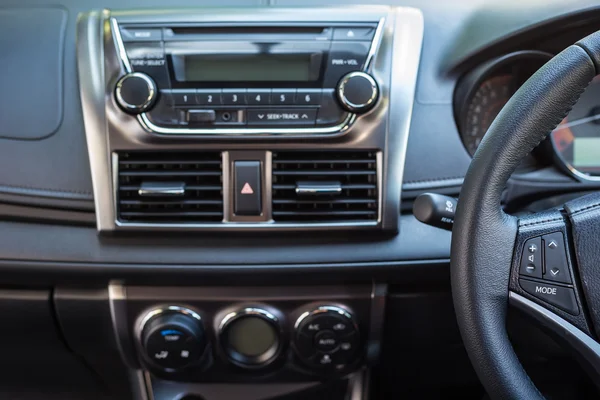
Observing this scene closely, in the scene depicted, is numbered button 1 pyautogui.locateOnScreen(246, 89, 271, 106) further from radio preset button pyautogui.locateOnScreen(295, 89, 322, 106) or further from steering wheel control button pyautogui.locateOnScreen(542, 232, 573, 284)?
steering wheel control button pyautogui.locateOnScreen(542, 232, 573, 284)

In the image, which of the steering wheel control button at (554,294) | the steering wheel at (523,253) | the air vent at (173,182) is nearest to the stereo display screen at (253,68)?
the air vent at (173,182)

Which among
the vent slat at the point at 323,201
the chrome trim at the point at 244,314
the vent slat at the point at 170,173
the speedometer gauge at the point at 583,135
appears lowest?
the chrome trim at the point at 244,314

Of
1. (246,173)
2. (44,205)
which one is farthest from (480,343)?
(44,205)

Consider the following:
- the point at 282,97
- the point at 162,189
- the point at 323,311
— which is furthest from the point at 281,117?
the point at 323,311

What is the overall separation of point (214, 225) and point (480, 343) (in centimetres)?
52

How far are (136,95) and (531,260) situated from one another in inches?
28.7

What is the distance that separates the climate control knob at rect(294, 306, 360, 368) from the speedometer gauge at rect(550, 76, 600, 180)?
0.59m

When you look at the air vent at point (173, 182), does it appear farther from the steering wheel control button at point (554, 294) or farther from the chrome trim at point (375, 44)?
the steering wheel control button at point (554, 294)

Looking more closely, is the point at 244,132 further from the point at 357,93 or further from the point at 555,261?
the point at 555,261

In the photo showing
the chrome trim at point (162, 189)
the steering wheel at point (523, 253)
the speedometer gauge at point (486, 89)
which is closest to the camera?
the steering wheel at point (523, 253)

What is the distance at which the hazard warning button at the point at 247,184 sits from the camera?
113 cm

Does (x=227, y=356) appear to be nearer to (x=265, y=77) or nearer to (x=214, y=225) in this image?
(x=214, y=225)

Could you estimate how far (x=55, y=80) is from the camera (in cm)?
122

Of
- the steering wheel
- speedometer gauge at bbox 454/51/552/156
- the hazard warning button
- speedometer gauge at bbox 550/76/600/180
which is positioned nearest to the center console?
the hazard warning button
